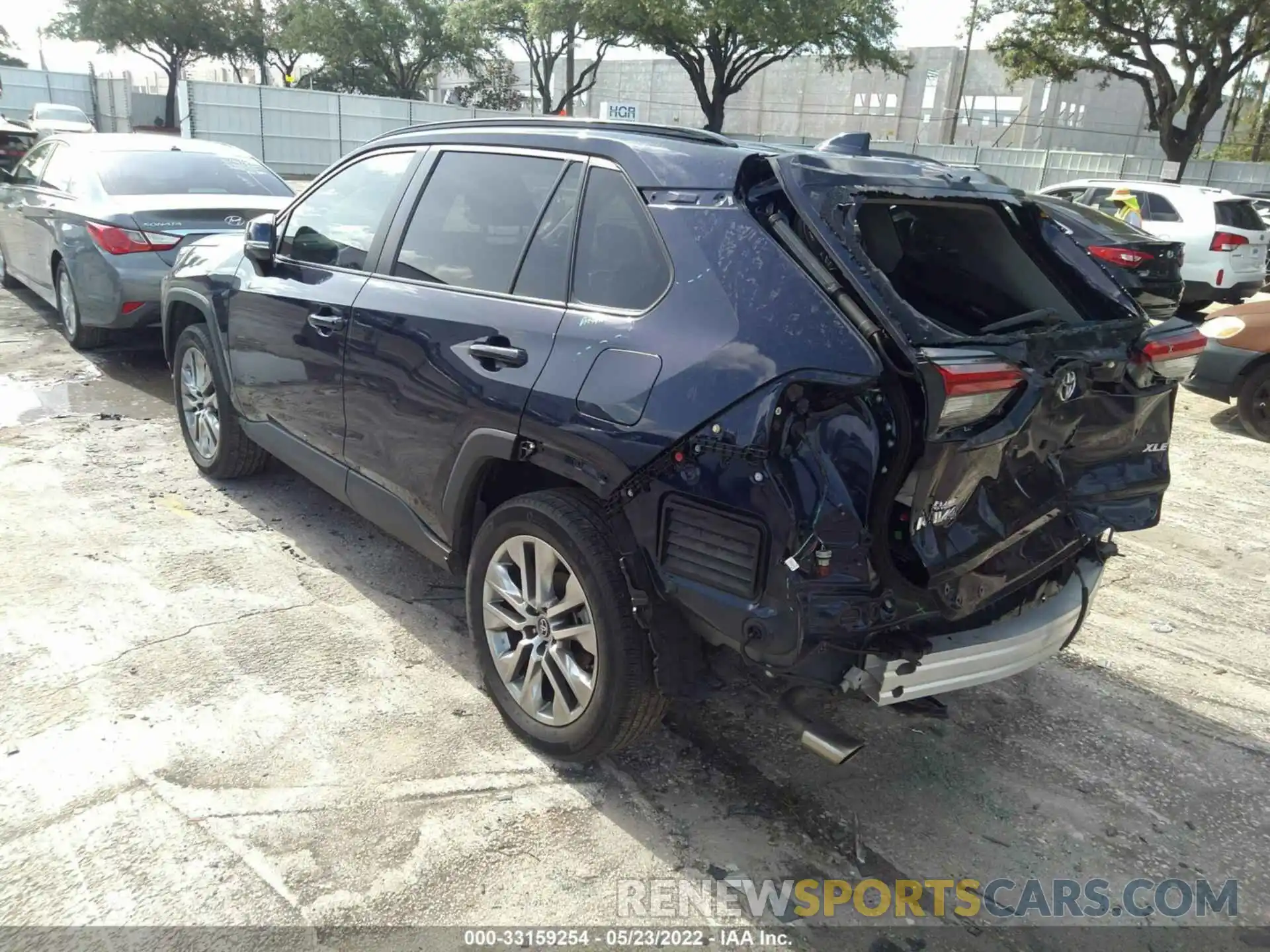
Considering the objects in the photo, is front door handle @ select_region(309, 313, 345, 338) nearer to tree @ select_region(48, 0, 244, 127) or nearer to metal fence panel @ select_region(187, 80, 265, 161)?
metal fence panel @ select_region(187, 80, 265, 161)

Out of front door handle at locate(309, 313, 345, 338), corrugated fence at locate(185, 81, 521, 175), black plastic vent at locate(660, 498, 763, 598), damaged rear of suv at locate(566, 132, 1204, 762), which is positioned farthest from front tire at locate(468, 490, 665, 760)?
corrugated fence at locate(185, 81, 521, 175)

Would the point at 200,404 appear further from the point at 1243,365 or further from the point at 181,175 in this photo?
the point at 1243,365

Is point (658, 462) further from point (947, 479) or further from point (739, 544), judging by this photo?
point (947, 479)

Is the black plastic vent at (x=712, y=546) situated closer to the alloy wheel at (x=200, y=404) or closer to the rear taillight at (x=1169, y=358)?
the rear taillight at (x=1169, y=358)

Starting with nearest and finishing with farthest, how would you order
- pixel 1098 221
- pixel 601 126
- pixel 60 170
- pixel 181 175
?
pixel 601 126 < pixel 181 175 < pixel 60 170 < pixel 1098 221

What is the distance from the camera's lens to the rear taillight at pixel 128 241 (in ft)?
22.4

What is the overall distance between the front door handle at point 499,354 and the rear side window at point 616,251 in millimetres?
245

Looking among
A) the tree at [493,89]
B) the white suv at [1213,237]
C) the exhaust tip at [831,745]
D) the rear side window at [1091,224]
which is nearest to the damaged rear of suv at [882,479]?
the exhaust tip at [831,745]

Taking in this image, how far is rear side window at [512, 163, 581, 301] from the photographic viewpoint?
299cm

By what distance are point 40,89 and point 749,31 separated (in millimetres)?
33721

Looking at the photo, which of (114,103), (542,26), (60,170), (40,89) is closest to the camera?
(60,170)

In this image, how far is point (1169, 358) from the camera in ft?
9.71

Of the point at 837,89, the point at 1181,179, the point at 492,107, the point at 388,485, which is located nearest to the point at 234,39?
the point at 492,107

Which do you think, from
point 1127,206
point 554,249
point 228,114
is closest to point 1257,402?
point 554,249
